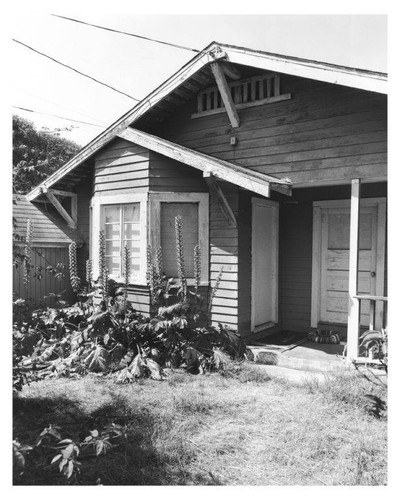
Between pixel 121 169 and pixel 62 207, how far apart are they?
236 cm

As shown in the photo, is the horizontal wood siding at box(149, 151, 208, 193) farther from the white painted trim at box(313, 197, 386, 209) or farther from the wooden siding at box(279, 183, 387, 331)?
the white painted trim at box(313, 197, 386, 209)

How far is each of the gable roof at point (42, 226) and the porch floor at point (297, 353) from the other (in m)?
4.53

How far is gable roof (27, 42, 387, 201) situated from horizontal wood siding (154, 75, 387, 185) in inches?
24.0

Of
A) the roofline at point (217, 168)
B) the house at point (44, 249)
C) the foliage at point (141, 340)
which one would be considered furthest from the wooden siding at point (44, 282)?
the roofline at point (217, 168)

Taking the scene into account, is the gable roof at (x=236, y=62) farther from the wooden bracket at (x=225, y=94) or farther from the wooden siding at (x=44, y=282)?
the wooden siding at (x=44, y=282)

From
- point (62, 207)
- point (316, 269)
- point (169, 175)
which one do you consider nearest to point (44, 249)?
point (62, 207)

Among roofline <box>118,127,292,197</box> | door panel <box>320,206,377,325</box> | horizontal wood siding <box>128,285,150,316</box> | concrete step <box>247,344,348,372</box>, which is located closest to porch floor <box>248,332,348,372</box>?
concrete step <box>247,344,348,372</box>

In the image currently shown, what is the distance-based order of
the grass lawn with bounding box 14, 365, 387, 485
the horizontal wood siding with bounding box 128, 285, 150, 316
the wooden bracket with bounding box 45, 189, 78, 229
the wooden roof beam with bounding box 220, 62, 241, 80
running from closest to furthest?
the grass lawn with bounding box 14, 365, 387, 485 → the wooden roof beam with bounding box 220, 62, 241, 80 → the horizontal wood siding with bounding box 128, 285, 150, 316 → the wooden bracket with bounding box 45, 189, 78, 229

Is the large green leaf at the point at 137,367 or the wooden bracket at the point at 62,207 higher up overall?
the wooden bracket at the point at 62,207

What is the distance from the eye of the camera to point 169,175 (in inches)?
257

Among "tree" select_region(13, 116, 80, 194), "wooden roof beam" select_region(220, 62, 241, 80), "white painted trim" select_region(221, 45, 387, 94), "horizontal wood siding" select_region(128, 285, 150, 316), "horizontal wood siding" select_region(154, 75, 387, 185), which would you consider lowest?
"horizontal wood siding" select_region(128, 285, 150, 316)

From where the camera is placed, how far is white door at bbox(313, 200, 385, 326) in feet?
21.9

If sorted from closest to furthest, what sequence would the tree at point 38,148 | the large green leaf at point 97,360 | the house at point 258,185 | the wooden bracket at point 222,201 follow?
the large green leaf at point 97,360
the house at point 258,185
the wooden bracket at point 222,201
the tree at point 38,148

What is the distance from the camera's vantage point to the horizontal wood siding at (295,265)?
720 cm
